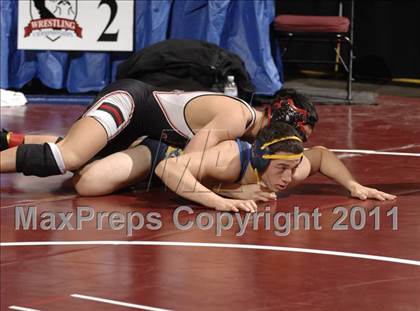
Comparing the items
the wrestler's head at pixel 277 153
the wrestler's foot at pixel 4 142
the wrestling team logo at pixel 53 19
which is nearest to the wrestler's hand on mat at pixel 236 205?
the wrestler's head at pixel 277 153

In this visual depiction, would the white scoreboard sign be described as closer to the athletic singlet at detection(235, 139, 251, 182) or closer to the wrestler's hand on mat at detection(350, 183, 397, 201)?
the athletic singlet at detection(235, 139, 251, 182)

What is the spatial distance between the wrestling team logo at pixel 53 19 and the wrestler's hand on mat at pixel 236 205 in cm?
374

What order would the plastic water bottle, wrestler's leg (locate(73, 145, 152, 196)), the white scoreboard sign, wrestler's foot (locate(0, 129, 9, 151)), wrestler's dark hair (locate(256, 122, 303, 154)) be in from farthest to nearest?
the white scoreboard sign → the plastic water bottle → wrestler's foot (locate(0, 129, 9, 151)) → wrestler's leg (locate(73, 145, 152, 196)) → wrestler's dark hair (locate(256, 122, 303, 154))

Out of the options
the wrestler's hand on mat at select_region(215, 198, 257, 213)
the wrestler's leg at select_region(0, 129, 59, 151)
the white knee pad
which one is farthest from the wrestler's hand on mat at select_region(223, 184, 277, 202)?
the wrestler's leg at select_region(0, 129, 59, 151)

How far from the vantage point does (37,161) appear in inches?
184

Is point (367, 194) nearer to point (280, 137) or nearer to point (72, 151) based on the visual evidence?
point (280, 137)

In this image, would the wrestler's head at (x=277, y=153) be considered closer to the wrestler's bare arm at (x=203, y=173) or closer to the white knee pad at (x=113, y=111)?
the wrestler's bare arm at (x=203, y=173)

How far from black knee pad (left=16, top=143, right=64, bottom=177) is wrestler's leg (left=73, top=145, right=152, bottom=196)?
122 millimetres

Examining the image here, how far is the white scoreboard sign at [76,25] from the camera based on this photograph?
25.5 ft

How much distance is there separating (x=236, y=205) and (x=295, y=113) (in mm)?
549

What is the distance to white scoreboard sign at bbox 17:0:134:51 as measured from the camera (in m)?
7.77

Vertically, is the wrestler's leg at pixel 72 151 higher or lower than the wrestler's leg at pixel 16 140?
higher

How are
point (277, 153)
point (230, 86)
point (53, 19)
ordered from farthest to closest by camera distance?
point (53, 19)
point (230, 86)
point (277, 153)

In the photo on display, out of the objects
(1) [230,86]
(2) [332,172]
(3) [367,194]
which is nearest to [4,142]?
(2) [332,172]
